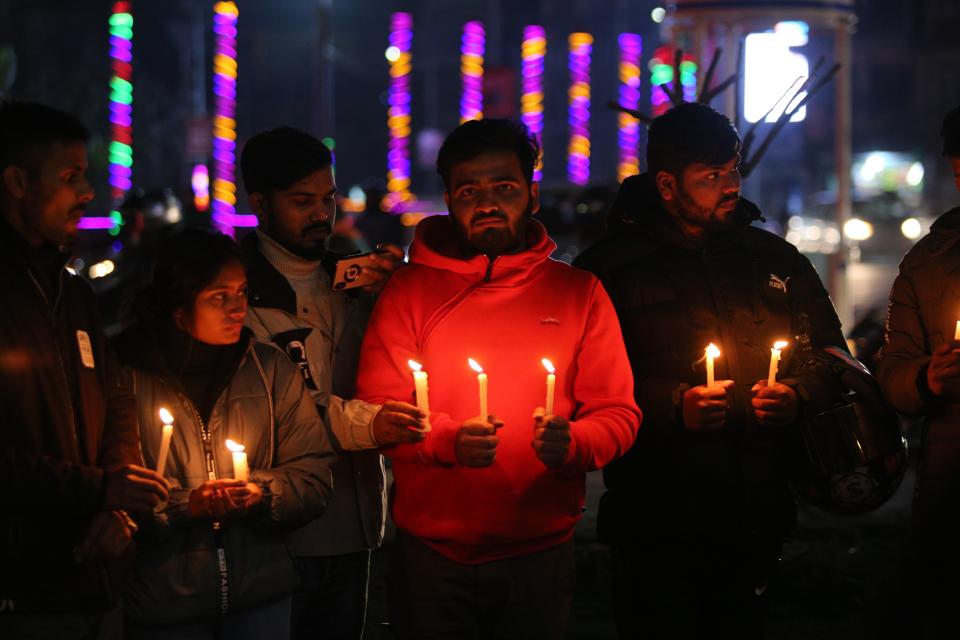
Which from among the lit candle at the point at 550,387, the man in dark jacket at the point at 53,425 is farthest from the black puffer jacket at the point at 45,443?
the lit candle at the point at 550,387

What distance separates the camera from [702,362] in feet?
15.3

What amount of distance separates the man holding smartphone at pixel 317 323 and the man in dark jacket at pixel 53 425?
33.8 inches

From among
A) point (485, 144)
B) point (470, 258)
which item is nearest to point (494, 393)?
point (470, 258)

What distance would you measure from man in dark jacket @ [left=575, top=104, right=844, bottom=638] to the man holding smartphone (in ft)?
2.86

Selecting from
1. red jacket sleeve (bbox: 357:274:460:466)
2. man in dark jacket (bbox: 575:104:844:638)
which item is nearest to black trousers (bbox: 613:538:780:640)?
man in dark jacket (bbox: 575:104:844:638)

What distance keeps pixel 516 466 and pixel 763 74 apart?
920 cm

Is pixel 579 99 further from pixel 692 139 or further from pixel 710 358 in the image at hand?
pixel 710 358

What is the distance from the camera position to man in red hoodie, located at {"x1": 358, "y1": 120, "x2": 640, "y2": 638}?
413cm

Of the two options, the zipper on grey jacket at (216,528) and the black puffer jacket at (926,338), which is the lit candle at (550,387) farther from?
the black puffer jacket at (926,338)

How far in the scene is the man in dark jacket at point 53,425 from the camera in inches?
141

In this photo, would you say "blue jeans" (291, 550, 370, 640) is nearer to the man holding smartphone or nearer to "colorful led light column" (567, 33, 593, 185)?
the man holding smartphone

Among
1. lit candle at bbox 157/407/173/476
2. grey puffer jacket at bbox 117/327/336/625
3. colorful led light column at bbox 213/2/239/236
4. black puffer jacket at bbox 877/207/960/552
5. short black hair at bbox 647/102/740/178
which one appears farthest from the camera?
colorful led light column at bbox 213/2/239/236

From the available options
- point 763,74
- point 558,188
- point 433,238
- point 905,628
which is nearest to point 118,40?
point 558,188

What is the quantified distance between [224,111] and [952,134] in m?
25.3
